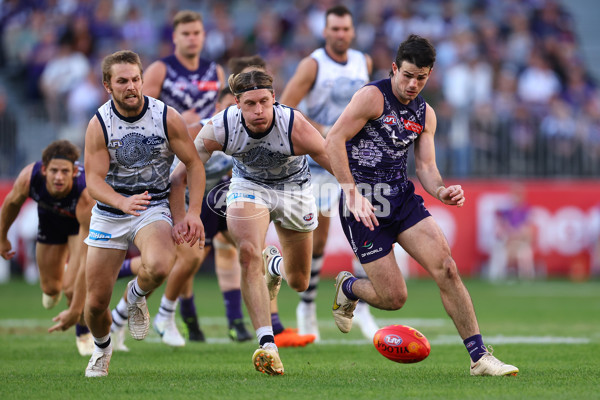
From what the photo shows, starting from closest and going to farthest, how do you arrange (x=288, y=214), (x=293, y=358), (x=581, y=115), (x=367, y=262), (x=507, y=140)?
(x=367, y=262)
(x=288, y=214)
(x=293, y=358)
(x=507, y=140)
(x=581, y=115)

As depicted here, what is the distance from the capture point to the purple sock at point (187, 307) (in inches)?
397

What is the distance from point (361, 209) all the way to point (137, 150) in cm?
181

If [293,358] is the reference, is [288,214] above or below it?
above

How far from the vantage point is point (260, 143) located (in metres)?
7.50

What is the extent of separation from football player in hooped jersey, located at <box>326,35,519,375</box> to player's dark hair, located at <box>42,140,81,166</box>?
2.72 meters

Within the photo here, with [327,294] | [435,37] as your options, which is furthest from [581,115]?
[327,294]

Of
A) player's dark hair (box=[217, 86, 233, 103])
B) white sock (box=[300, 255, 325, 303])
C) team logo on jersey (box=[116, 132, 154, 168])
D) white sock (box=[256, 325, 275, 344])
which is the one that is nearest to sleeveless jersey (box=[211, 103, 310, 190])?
team logo on jersey (box=[116, 132, 154, 168])

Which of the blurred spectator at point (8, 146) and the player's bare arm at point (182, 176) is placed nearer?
the player's bare arm at point (182, 176)

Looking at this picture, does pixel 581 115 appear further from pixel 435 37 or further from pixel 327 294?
pixel 327 294

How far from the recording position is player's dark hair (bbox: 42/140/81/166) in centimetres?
847

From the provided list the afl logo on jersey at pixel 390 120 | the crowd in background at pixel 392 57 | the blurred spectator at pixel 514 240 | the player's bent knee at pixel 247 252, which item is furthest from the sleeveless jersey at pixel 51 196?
the blurred spectator at pixel 514 240

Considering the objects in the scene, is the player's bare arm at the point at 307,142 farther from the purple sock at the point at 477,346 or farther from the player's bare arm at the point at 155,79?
the player's bare arm at the point at 155,79

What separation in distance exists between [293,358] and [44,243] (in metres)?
3.05

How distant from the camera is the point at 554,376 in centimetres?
691
